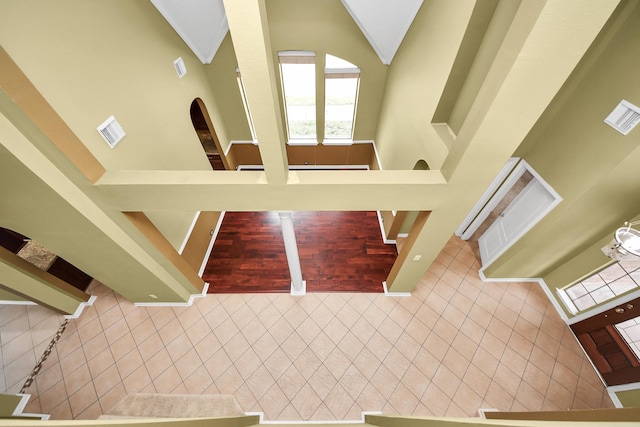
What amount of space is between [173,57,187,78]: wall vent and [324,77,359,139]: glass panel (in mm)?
3031

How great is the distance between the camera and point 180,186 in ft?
9.64

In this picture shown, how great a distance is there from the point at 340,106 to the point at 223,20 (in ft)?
10.0

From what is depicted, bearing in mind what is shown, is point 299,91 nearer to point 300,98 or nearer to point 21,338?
point 300,98

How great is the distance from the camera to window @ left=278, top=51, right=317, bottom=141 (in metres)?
5.93

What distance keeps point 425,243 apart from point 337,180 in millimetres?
1788

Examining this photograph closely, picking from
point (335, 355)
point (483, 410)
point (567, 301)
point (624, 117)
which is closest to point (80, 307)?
point (335, 355)

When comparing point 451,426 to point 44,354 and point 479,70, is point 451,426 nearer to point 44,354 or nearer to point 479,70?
point 479,70

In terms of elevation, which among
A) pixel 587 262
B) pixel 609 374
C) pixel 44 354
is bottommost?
pixel 609 374

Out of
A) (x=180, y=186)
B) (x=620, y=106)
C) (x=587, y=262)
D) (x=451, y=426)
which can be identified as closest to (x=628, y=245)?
(x=620, y=106)

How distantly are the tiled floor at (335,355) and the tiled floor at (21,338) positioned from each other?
Answer: 27 cm

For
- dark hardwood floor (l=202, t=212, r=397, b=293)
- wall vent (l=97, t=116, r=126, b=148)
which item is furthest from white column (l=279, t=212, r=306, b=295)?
wall vent (l=97, t=116, r=126, b=148)

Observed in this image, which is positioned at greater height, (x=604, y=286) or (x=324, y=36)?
(x=324, y=36)

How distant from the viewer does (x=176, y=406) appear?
3900 mm

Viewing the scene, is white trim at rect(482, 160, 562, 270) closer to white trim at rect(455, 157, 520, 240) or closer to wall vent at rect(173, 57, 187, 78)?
white trim at rect(455, 157, 520, 240)
